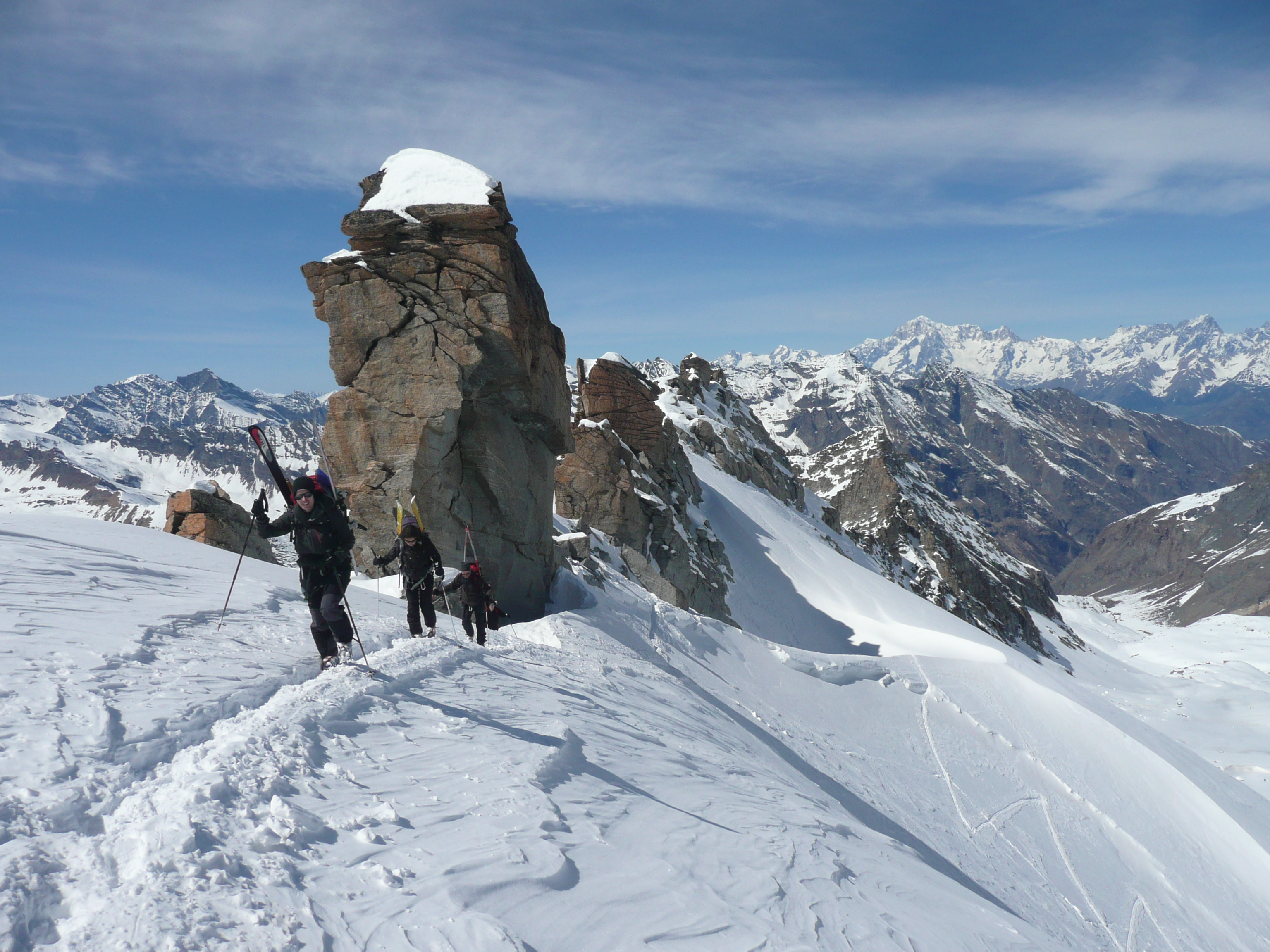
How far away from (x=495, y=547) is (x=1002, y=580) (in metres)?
140

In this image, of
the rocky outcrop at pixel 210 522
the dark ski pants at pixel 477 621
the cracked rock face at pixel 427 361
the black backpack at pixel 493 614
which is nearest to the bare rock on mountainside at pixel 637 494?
the cracked rock face at pixel 427 361

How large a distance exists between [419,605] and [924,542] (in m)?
118

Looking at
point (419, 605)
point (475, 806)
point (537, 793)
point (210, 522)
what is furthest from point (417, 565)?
point (210, 522)

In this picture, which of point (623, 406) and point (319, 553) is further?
point (623, 406)

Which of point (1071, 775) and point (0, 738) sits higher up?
point (0, 738)

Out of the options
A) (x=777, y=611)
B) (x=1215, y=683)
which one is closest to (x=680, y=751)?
(x=777, y=611)

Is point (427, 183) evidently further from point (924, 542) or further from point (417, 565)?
point (924, 542)

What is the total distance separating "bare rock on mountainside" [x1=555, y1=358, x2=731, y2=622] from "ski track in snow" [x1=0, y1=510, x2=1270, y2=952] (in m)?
16.4

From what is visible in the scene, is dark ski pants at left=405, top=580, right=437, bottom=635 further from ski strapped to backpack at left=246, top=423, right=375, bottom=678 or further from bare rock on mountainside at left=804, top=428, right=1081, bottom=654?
bare rock on mountainside at left=804, top=428, right=1081, bottom=654

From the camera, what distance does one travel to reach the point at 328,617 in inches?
353

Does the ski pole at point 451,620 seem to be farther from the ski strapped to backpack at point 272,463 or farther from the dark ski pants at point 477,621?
the ski strapped to backpack at point 272,463

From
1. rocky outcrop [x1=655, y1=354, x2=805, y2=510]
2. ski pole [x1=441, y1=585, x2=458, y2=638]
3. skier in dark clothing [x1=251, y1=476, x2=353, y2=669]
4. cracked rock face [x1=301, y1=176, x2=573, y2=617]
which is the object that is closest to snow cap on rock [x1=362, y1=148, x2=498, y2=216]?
cracked rock face [x1=301, y1=176, x2=573, y2=617]

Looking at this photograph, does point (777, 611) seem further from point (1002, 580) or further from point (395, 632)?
point (1002, 580)

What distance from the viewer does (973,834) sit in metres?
15.4
